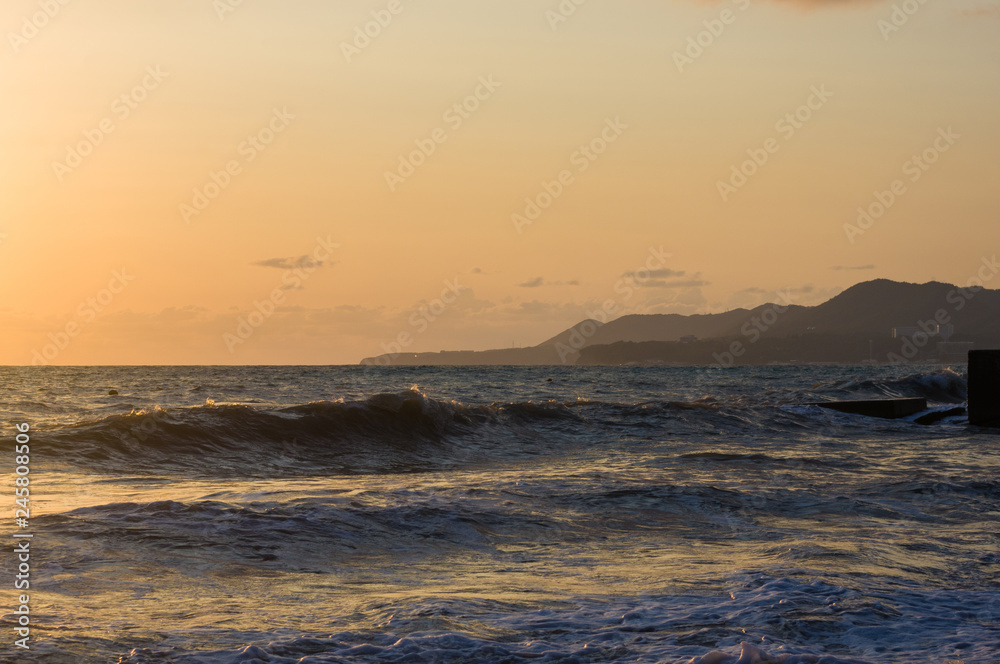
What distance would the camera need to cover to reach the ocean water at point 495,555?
18.2ft

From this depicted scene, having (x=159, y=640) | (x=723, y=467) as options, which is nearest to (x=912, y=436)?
(x=723, y=467)

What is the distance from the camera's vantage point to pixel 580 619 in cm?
608

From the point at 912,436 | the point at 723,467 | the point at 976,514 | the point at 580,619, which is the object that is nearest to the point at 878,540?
the point at 976,514

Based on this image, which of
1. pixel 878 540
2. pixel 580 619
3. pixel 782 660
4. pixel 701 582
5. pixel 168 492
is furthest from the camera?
pixel 168 492

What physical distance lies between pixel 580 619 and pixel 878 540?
4610 millimetres

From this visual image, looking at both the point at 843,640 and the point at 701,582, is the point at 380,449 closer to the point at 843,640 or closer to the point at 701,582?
the point at 701,582

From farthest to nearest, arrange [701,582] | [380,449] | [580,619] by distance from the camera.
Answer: [380,449] → [701,582] → [580,619]

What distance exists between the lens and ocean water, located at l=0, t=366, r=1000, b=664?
554 cm

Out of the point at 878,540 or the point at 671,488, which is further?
the point at 671,488

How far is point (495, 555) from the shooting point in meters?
8.46

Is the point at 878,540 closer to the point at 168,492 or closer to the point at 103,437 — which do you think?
the point at 168,492

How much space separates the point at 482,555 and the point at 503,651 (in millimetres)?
3107

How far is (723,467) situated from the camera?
15992 millimetres

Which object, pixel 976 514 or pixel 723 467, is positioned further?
pixel 723 467
